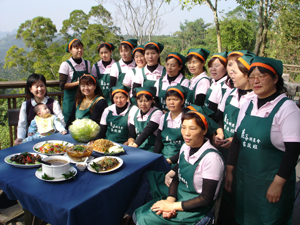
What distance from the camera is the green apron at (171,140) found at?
298 cm

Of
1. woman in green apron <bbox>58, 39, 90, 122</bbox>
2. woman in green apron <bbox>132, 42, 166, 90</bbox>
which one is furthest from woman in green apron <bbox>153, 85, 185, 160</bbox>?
woman in green apron <bbox>58, 39, 90, 122</bbox>

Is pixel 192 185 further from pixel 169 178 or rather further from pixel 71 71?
pixel 71 71

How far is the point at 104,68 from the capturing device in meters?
4.80

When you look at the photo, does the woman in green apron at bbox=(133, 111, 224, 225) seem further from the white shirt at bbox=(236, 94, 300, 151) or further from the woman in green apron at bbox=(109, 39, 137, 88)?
the woman in green apron at bbox=(109, 39, 137, 88)

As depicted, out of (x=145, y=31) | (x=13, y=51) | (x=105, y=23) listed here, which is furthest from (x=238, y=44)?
(x=13, y=51)

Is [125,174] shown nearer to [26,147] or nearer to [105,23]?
[26,147]

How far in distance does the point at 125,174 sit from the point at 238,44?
112 ft

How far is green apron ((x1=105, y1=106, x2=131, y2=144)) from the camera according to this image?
345cm

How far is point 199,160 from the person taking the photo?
2111 millimetres

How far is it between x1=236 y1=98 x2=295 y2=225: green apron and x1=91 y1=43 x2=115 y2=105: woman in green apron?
302cm

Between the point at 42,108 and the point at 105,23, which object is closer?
the point at 42,108

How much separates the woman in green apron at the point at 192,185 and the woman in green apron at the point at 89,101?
179cm

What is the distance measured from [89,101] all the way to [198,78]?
1606mm

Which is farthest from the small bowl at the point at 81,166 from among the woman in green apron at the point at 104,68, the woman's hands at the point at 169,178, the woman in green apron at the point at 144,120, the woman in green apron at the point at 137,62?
the woman in green apron at the point at 104,68
